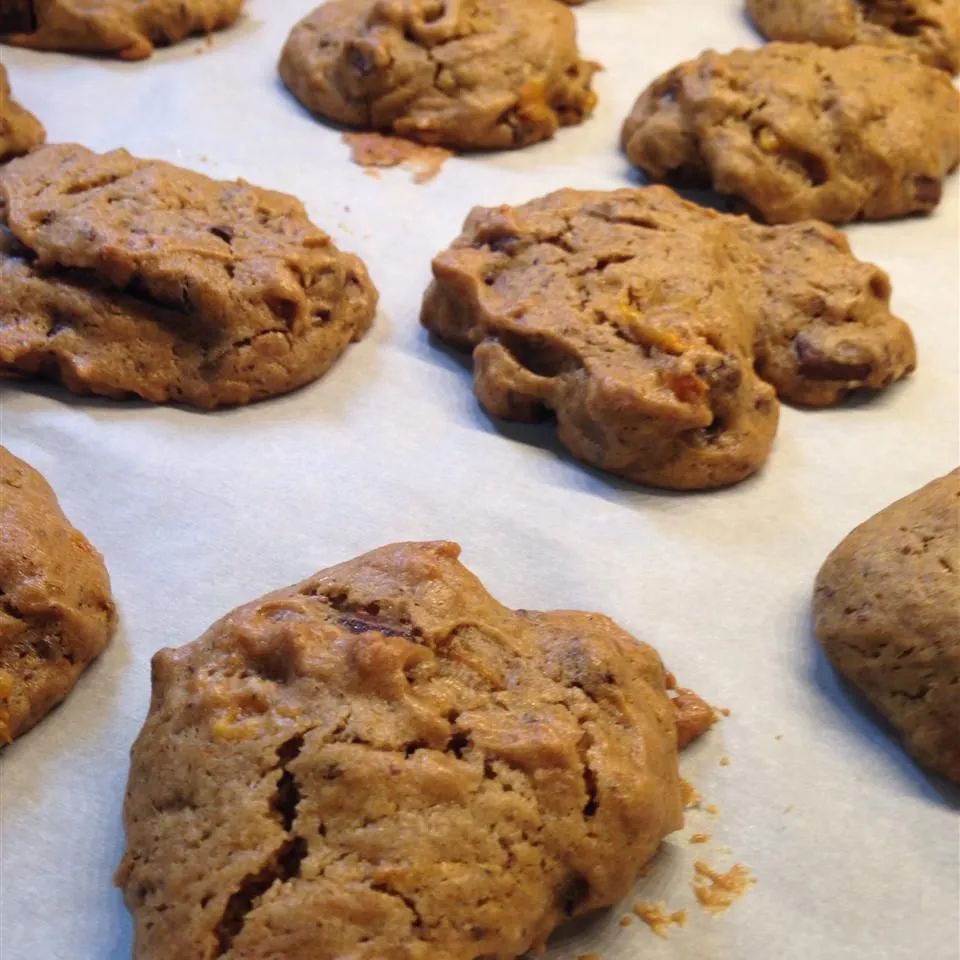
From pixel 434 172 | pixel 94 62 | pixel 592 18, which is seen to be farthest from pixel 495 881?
pixel 592 18

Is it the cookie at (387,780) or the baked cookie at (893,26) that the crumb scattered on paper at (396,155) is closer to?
the baked cookie at (893,26)

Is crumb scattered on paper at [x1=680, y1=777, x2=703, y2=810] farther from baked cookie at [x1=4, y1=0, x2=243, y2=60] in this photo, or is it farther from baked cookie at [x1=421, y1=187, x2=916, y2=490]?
baked cookie at [x1=4, y1=0, x2=243, y2=60]

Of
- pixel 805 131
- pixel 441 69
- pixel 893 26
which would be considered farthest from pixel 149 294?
pixel 893 26

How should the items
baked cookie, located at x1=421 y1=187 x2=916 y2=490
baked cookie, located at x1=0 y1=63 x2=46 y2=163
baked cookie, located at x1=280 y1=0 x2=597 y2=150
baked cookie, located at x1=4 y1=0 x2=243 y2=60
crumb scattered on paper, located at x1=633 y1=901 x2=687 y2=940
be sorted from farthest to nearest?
baked cookie, located at x1=4 y1=0 x2=243 y2=60, baked cookie, located at x1=280 y1=0 x2=597 y2=150, baked cookie, located at x1=0 y1=63 x2=46 y2=163, baked cookie, located at x1=421 y1=187 x2=916 y2=490, crumb scattered on paper, located at x1=633 y1=901 x2=687 y2=940

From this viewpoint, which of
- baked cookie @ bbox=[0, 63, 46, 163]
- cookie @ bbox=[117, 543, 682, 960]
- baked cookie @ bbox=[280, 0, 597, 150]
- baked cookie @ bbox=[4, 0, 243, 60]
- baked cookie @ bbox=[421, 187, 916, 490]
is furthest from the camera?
baked cookie @ bbox=[4, 0, 243, 60]

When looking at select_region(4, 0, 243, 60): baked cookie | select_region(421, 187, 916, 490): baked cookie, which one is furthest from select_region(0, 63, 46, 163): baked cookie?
select_region(421, 187, 916, 490): baked cookie

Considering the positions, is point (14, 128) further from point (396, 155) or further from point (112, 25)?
point (396, 155)

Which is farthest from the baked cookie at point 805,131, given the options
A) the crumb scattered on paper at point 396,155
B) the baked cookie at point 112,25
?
the baked cookie at point 112,25
